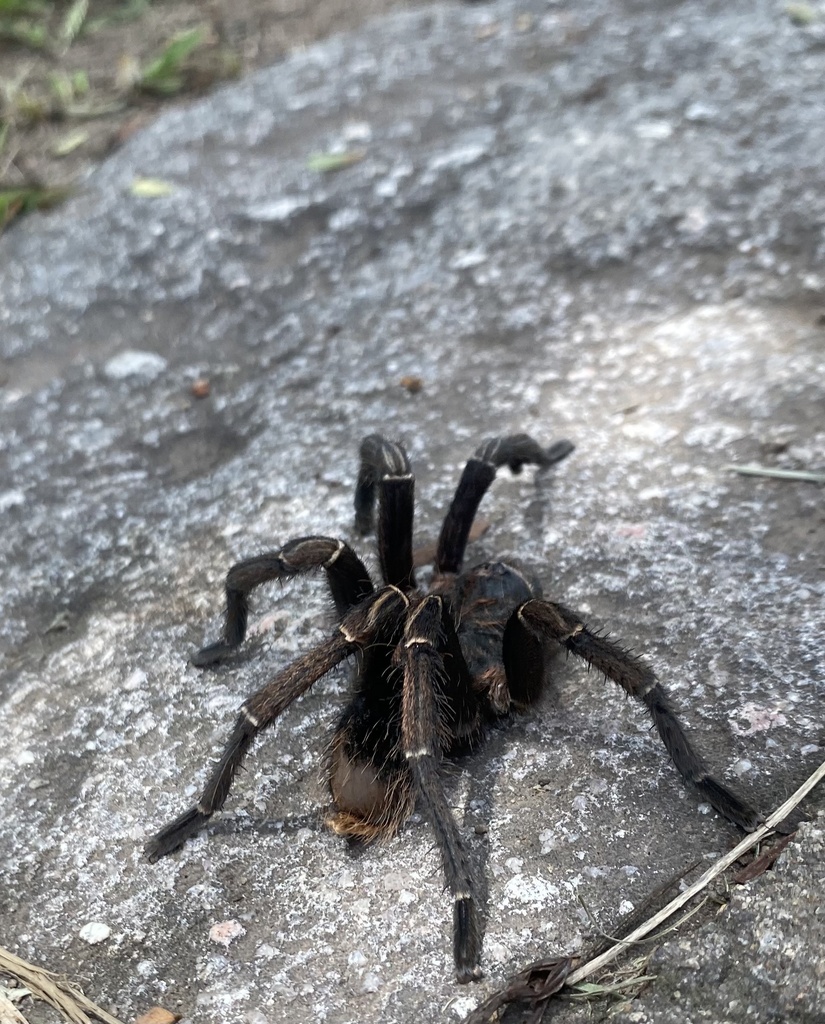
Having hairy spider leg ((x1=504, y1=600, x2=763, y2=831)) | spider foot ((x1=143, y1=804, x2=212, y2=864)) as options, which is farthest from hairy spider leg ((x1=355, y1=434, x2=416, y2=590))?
spider foot ((x1=143, y1=804, x2=212, y2=864))

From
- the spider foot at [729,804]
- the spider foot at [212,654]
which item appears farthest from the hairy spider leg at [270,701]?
the spider foot at [729,804]

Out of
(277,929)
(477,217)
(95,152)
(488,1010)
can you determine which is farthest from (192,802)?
(95,152)

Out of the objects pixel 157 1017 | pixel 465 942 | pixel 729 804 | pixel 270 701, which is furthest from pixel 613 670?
pixel 157 1017

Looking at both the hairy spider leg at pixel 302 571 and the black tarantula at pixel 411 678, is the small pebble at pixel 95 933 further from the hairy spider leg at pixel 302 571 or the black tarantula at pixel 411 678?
the hairy spider leg at pixel 302 571

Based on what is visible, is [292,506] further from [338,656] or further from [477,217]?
[477,217]

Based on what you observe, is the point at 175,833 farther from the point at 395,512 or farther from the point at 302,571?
the point at 395,512
